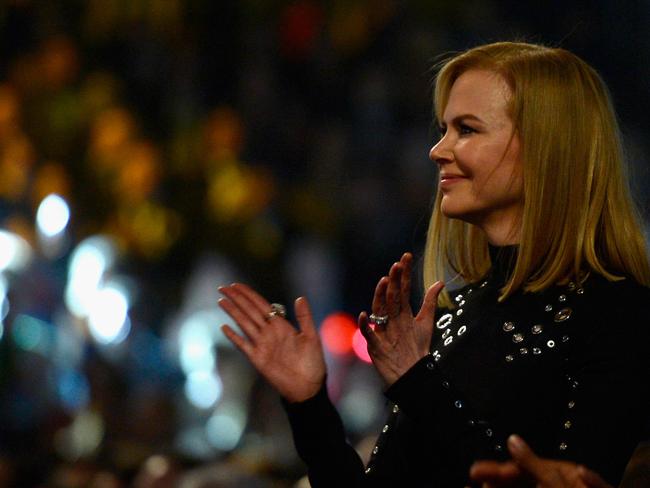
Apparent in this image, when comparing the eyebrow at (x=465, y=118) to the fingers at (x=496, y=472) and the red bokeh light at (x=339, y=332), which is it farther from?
the red bokeh light at (x=339, y=332)

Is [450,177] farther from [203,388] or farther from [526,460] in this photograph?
[203,388]

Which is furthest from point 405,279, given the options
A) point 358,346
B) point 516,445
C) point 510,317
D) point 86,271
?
point 86,271

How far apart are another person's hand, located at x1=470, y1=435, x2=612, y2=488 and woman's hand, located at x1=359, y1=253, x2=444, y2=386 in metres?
0.42

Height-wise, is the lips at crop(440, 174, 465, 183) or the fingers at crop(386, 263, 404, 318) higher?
the lips at crop(440, 174, 465, 183)

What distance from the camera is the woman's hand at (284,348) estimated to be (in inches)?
104

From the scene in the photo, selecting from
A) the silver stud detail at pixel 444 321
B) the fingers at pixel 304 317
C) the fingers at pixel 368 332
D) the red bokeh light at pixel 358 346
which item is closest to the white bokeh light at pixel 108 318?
the red bokeh light at pixel 358 346

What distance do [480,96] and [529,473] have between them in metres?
0.82

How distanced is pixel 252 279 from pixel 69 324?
5.44 ft

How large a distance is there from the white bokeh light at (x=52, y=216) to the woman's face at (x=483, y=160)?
35.1ft

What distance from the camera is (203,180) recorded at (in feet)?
46.0

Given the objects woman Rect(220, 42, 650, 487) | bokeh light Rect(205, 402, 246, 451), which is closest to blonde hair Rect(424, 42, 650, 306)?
woman Rect(220, 42, 650, 487)

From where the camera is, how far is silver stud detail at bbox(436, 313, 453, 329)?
2.77 metres

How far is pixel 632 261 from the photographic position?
8.38ft

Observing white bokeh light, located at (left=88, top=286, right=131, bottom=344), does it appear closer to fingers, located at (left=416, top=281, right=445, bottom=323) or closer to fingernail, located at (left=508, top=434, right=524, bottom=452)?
fingers, located at (left=416, top=281, right=445, bottom=323)
